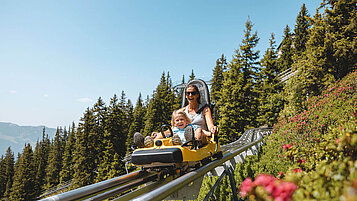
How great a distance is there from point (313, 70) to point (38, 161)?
72.7 m

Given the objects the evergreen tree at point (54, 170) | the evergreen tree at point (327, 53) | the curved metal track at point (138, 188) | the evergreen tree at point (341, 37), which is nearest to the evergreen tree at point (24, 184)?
the evergreen tree at point (54, 170)

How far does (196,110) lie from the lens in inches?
228

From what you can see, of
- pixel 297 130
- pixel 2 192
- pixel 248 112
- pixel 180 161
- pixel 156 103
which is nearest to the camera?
pixel 180 161

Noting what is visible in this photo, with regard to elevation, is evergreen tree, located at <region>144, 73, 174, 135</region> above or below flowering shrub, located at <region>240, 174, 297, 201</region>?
above

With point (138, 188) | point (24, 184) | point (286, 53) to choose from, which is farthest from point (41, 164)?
point (138, 188)

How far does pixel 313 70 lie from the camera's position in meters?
17.3

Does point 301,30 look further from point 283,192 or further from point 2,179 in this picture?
point 2,179

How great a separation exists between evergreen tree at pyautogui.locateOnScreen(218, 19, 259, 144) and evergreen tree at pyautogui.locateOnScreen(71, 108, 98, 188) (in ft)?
69.4

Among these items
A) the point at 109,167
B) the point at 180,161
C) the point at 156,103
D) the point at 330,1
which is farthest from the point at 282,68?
the point at 180,161

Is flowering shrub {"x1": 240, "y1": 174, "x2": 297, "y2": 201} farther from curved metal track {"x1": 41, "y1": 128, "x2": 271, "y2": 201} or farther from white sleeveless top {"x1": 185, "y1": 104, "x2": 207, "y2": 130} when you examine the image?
white sleeveless top {"x1": 185, "y1": 104, "x2": 207, "y2": 130}

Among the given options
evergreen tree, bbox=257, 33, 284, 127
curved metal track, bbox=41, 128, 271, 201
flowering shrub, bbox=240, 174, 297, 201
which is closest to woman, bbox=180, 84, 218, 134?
curved metal track, bbox=41, 128, 271, 201

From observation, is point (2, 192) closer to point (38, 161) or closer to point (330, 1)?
point (38, 161)

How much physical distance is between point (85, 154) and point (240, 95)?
81.2ft

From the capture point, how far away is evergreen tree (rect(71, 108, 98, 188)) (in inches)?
1313
